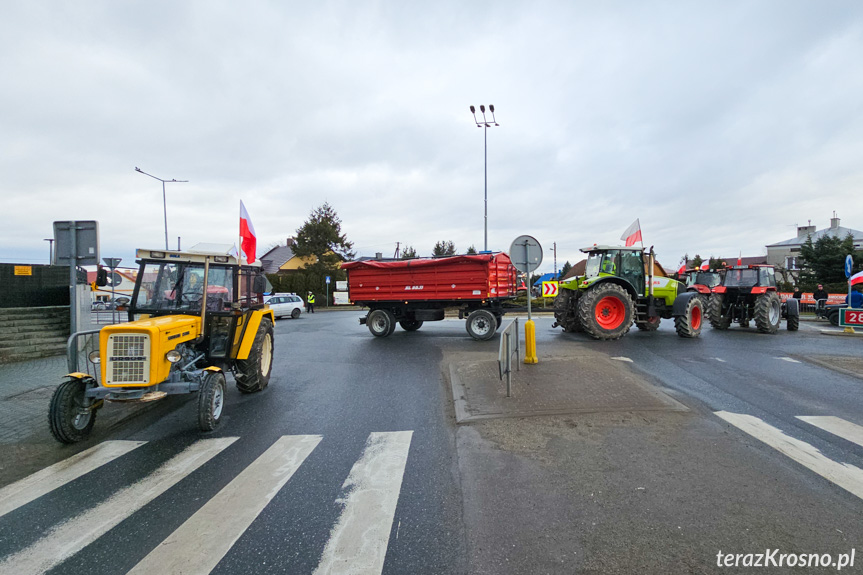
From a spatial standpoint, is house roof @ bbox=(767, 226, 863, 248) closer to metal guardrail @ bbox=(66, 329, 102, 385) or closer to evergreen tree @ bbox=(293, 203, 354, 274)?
evergreen tree @ bbox=(293, 203, 354, 274)

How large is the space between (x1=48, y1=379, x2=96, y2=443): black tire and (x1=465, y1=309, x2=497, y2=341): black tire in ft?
29.6

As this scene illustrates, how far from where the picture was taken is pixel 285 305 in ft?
85.3

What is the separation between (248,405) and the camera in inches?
251

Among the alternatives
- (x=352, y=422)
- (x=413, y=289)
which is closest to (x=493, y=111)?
(x=413, y=289)

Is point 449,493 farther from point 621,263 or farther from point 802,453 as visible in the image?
point 621,263

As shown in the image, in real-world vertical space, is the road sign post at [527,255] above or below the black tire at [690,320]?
above

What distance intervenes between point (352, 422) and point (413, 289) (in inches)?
304

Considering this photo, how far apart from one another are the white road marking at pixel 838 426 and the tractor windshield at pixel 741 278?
1105cm

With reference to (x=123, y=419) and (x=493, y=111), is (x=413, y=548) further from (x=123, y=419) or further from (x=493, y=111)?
(x=493, y=111)

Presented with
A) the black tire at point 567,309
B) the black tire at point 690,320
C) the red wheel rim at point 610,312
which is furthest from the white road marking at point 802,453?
the black tire at point 567,309

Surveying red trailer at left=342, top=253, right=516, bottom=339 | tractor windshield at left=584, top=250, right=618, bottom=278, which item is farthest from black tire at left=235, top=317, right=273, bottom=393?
tractor windshield at left=584, top=250, right=618, bottom=278

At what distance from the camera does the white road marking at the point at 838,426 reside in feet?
15.1

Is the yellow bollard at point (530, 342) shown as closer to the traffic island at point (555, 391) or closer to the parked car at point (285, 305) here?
the traffic island at point (555, 391)

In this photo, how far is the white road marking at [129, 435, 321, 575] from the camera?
268cm
